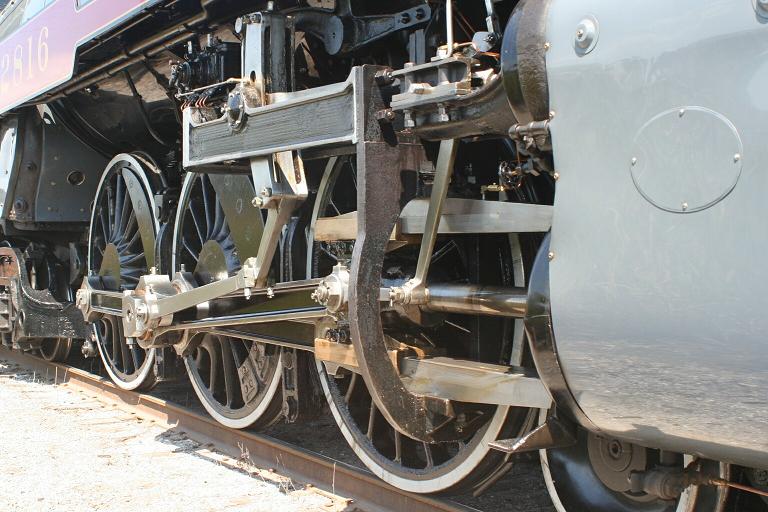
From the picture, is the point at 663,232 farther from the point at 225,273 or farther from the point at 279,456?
the point at 225,273

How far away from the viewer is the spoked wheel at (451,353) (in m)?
2.93

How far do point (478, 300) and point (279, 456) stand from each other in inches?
71.7

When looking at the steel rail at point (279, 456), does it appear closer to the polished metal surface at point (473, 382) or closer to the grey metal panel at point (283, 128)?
the polished metal surface at point (473, 382)

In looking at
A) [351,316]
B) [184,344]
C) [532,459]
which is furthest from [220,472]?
[351,316]

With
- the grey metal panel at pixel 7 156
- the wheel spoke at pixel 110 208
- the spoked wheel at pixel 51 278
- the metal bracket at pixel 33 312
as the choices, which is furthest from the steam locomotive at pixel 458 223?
the spoked wheel at pixel 51 278

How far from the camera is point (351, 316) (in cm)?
262

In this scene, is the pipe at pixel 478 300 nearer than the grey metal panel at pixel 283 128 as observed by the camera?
Yes

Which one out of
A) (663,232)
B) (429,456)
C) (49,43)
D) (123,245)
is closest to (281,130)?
(429,456)

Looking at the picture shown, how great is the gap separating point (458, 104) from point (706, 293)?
3.20 ft

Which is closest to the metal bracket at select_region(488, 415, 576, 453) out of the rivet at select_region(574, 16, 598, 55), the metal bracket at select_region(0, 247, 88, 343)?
the rivet at select_region(574, 16, 598, 55)

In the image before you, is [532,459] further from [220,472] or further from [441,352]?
[220,472]

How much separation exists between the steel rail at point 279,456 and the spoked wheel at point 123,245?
0.17 m

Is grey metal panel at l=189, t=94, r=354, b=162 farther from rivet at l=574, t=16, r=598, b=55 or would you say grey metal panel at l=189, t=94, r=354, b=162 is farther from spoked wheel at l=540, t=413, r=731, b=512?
spoked wheel at l=540, t=413, r=731, b=512

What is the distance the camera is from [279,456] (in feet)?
13.3
